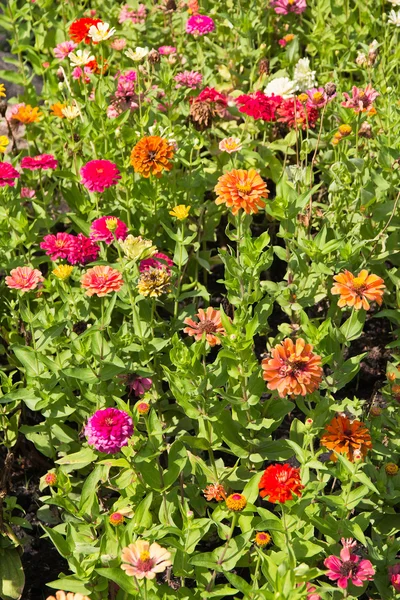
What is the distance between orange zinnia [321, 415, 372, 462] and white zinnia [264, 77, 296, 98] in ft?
5.89

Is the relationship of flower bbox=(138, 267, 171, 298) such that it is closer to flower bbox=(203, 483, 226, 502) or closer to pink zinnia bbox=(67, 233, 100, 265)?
pink zinnia bbox=(67, 233, 100, 265)

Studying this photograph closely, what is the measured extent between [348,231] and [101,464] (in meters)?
1.44

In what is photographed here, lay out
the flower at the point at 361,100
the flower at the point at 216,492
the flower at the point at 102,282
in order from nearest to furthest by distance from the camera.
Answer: the flower at the point at 216,492
the flower at the point at 102,282
the flower at the point at 361,100

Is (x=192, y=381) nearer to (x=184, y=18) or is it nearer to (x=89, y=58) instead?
(x=89, y=58)

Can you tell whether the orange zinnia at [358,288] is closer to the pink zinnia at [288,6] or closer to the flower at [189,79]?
the flower at [189,79]

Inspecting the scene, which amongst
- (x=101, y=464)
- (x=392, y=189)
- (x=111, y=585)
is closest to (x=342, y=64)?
(x=392, y=189)

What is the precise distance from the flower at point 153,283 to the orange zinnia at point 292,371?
0.48m

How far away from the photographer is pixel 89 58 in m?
3.68

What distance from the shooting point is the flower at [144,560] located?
6.06 feet

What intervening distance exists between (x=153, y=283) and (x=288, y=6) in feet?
8.58

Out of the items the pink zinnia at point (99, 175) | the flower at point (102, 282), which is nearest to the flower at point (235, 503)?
the flower at point (102, 282)

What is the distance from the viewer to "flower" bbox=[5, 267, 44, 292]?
2.68m

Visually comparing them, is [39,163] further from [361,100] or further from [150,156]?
[361,100]


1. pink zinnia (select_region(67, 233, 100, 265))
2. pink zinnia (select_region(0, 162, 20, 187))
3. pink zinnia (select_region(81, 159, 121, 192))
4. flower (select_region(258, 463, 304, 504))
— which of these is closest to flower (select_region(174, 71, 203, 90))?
pink zinnia (select_region(81, 159, 121, 192))
